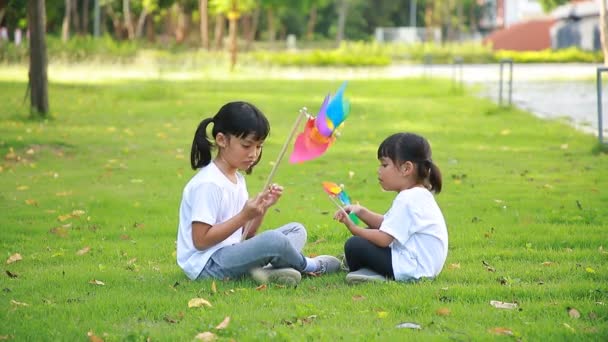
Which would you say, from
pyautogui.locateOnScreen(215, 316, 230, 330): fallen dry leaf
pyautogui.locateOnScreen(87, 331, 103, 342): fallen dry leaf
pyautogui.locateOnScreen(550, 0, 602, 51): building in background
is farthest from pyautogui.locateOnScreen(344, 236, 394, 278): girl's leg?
pyautogui.locateOnScreen(550, 0, 602, 51): building in background

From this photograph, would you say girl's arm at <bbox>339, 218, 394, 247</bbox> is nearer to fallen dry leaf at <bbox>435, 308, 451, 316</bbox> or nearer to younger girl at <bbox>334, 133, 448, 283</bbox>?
younger girl at <bbox>334, 133, 448, 283</bbox>

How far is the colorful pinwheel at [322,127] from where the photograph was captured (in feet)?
19.0

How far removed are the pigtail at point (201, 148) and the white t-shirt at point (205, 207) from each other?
Answer: 56 mm

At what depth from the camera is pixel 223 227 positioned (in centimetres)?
604

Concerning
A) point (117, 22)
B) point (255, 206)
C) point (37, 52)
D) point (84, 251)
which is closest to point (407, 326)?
point (255, 206)

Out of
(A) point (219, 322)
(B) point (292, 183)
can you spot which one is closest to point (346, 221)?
(A) point (219, 322)

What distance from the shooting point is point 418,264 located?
20.3 ft

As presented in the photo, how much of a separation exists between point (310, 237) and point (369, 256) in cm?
184

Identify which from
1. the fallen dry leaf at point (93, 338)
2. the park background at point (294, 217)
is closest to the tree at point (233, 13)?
the park background at point (294, 217)

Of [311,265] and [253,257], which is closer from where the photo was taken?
[253,257]

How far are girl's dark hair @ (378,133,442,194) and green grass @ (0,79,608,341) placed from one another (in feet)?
2.02

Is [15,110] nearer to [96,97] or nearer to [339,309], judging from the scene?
[96,97]

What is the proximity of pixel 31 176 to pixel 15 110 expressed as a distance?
8436 millimetres

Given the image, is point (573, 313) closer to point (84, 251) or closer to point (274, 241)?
point (274, 241)
